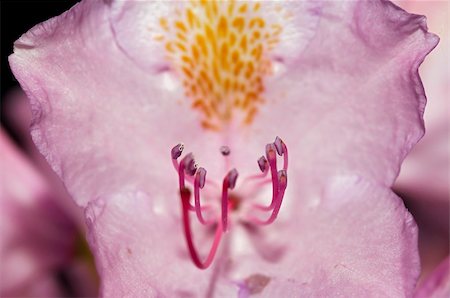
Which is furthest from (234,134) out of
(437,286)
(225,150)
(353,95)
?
(437,286)

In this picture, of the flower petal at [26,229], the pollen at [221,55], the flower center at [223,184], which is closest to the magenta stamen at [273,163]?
the flower center at [223,184]

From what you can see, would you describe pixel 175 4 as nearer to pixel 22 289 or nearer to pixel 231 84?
pixel 231 84

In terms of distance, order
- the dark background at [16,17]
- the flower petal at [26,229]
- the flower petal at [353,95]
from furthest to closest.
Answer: the dark background at [16,17] < the flower petal at [26,229] < the flower petal at [353,95]

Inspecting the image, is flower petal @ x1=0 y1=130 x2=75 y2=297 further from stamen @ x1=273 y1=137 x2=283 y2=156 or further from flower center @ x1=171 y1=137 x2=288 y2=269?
stamen @ x1=273 y1=137 x2=283 y2=156

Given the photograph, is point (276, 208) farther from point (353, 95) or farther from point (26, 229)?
point (26, 229)

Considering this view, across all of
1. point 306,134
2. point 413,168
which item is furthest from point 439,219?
point 306,134

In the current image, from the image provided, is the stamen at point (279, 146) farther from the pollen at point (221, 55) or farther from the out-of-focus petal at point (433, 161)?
the out-of-focus petal at point (433, 161)
